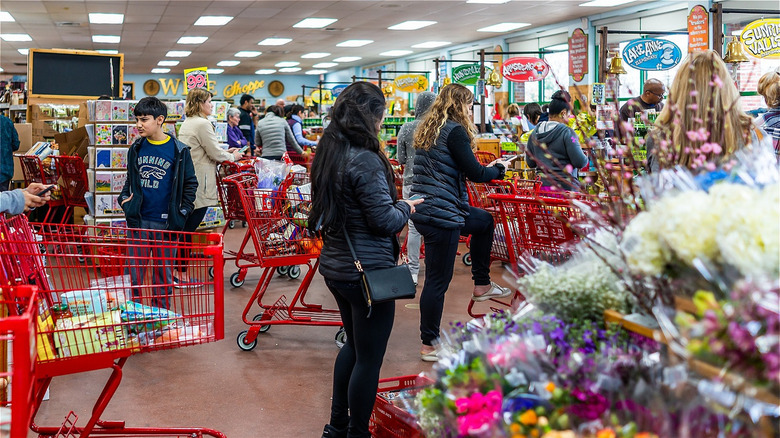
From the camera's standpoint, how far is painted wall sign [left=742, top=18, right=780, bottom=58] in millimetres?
8562

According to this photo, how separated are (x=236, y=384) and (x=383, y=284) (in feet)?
4.86

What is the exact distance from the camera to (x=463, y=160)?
3812 mm

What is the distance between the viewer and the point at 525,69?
13.2 metres

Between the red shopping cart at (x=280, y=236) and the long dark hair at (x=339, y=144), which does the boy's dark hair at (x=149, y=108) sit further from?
the long dark hair at (x=339, y=144)

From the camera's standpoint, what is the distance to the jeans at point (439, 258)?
3.89 metres

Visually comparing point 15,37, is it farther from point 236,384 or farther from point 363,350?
point 363,350

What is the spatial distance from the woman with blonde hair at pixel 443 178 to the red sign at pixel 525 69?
373 inches

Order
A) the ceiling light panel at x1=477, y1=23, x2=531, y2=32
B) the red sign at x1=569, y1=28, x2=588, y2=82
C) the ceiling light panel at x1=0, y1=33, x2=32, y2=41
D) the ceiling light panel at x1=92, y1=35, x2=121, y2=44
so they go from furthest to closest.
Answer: the ceiling light panel at x1=92, y1=35, x2=121, y2=44
the ceiling light panel at x1=0, y1=33, x2=32, y2=41
the ceiling light panel at x1=477, y1=23, x2=531, y2=32
the red sign at x1=569, y1=28, x2=588, y2=82

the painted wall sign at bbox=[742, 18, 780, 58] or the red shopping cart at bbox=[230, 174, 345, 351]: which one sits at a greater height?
the painted wall sign at bbox=[742, 18, 780, 58]

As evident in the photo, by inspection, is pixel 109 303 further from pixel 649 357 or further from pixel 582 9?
pixel 582 9

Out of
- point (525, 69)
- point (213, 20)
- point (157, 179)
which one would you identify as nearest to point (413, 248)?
point (157, 179)

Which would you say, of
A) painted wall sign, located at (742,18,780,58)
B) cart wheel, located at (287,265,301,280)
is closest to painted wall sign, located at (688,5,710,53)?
painted wall sign, located at (742,18,780,58)

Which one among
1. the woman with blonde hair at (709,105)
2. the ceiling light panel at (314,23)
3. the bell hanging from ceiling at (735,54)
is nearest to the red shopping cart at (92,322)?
the woman with blonde hair at (709,105)

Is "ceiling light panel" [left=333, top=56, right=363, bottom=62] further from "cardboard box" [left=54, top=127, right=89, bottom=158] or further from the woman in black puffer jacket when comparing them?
the woman in black puffer jacket
